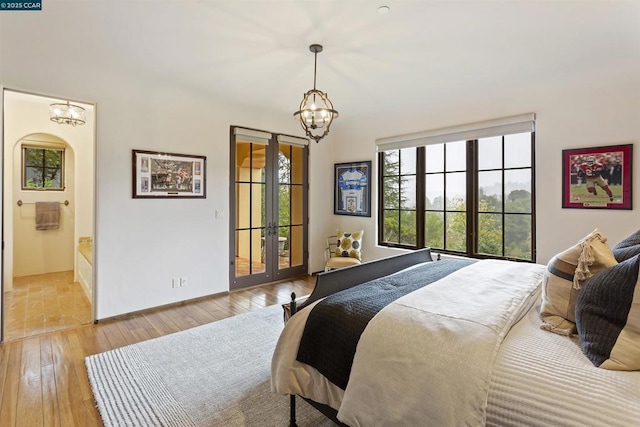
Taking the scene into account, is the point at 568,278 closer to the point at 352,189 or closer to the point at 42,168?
the point at 352,189

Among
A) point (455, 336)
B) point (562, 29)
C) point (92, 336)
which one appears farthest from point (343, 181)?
point (455, 336)

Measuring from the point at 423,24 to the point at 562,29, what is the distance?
1104 mm

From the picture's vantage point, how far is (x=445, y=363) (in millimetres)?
1208

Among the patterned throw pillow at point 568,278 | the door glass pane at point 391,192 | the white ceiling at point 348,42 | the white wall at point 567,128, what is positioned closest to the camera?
the patterned throw pillow at point 568,278

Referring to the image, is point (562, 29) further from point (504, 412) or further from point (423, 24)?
Result: point (504, 412)

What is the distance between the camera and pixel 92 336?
10.0 feet

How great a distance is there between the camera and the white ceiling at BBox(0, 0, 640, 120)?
224cm

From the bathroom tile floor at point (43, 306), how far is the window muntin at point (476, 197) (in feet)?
14.3

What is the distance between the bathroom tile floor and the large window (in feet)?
13.8

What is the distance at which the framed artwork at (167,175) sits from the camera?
11.9ft

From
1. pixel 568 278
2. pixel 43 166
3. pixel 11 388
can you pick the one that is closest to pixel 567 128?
pixel 568 278

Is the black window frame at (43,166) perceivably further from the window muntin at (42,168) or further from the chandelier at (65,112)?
the chandelier at (65,112)

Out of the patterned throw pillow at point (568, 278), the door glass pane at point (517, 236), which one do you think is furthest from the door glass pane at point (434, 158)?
the patterned throw pillow at point (568, 278)

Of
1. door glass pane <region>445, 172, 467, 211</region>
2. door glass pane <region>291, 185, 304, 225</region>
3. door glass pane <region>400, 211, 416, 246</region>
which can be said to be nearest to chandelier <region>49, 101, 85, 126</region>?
door glass pane <region>291, 185, 304, 225</region>
